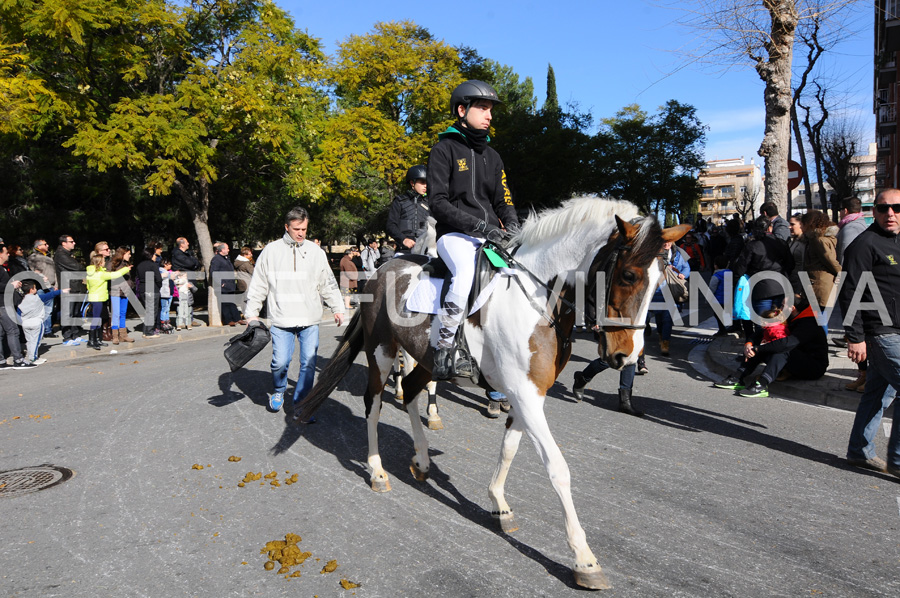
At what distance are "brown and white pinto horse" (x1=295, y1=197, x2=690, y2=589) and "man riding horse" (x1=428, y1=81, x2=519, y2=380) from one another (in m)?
0.17

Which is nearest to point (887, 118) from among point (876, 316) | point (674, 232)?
point (876, 316)

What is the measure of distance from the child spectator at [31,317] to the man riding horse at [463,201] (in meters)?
9.36

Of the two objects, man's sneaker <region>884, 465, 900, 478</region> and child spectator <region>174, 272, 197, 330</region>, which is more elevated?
child spectator <region>174, 272, 197, 330</region>

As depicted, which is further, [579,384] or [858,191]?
[858,191]

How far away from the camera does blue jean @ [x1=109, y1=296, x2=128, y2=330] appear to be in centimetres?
1335

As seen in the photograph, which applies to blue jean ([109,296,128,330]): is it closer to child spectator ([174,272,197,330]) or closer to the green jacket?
the green jacket

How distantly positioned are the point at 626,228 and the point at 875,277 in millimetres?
2964

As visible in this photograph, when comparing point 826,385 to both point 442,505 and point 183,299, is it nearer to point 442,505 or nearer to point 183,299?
point 442,505

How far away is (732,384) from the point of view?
28.2ft

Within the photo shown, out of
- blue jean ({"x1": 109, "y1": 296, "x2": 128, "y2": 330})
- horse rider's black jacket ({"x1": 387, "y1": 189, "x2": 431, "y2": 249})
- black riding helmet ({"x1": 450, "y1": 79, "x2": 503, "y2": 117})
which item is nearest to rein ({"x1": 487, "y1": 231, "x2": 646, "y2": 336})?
black riding helmet ({"x1": 450, "y1": 79, "x2": 503, "y2": 117})

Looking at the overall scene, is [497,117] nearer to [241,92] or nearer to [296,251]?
[241,92]

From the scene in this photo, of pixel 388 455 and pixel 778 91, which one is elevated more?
pixel 778 91

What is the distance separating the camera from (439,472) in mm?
5309

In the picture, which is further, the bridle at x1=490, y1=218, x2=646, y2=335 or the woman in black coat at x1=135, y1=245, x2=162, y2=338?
the woman in black coat at x1=135, y1=245, x2=162, y2=338
